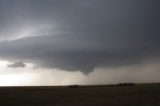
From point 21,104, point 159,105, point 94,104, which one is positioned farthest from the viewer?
point 21,104

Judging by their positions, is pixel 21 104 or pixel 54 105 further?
pixel 21 104

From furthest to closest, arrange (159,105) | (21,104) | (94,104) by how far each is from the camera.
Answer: (21,104) < (94,104) < (159,105)

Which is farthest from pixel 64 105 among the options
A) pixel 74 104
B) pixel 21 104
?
pixel 21 104

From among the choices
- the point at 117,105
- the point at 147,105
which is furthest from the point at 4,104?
the point at 147,105

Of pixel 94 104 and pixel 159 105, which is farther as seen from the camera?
pixel 94 104

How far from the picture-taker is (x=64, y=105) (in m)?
65.2

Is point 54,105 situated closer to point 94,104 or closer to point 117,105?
point 94,104

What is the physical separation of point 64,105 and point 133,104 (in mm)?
13147

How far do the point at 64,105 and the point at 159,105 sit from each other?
1775cm

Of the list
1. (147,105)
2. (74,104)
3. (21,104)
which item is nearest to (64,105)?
(74,104)

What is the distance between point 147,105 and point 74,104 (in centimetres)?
1400

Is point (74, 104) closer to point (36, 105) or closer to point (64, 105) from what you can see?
point (64, 105)

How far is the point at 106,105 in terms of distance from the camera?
63594 mm

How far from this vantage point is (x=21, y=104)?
7131cm
